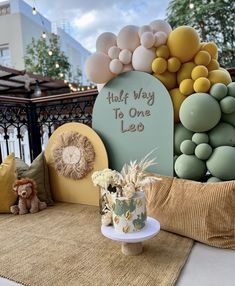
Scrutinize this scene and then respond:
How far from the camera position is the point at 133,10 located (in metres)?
5.09

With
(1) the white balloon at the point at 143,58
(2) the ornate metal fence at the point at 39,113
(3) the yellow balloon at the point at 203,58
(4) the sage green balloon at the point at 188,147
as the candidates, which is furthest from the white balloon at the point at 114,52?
(4) the sage green balloon at the point at 188,147

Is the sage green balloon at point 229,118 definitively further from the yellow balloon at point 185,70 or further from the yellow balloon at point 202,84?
the yellow balloon at point 185,70

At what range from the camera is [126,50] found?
159 centimetres

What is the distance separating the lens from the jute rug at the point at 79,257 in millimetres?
976

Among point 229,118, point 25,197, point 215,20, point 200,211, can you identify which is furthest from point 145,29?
point 215,20

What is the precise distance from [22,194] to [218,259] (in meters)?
1.22

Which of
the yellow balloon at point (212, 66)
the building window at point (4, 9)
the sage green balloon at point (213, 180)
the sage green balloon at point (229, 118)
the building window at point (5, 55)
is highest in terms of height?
the building window at point (4, 9)

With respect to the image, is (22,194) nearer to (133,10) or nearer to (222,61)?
(133,10)

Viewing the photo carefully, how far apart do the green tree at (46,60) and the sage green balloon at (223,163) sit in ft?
18.2

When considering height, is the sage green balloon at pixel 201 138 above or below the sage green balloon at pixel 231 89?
below

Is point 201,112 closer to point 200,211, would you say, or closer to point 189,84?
point 189,84

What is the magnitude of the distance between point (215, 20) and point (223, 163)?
5.00 m

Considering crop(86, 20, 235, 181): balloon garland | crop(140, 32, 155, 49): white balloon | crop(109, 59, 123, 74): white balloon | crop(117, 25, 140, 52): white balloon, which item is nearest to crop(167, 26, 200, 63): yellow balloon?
crop(86, 20, 235, 181): balloon garland

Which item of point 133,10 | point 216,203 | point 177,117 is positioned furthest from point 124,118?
point 133,10
